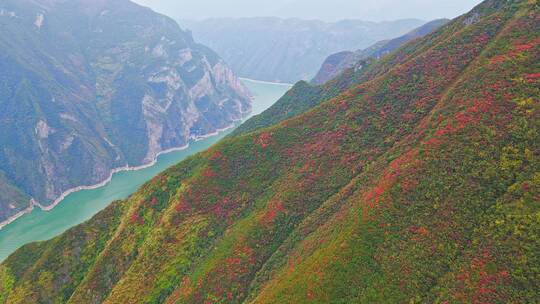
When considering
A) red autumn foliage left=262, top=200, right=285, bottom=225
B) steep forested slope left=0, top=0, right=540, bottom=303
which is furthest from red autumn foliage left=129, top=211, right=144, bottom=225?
red autumn foliage left=262, top=200, right=285, bottom=225

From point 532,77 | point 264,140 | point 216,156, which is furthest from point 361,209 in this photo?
point 216,156

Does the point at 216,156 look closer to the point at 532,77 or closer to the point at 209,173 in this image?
the point at 209,173

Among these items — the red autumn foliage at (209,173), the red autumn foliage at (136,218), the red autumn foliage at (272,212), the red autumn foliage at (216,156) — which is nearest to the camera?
the red autumn foliage at (272,212)

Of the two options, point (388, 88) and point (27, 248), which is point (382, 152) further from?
point (27, 248)

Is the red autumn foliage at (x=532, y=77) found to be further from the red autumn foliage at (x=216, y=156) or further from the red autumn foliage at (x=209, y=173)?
the red autumn foliage at (x=216, y=156)

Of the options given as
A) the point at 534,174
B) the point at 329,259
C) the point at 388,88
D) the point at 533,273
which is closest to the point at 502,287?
the point at 533,273

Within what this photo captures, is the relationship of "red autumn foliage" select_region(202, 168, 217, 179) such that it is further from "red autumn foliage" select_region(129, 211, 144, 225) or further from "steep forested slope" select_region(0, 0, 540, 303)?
"red autumn foliage" select_region(129, 211, 144, 225)

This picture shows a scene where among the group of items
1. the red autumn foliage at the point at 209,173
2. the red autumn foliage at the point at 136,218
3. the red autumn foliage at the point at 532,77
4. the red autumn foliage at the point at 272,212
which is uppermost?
the red autumn foliage at the point at 532,77

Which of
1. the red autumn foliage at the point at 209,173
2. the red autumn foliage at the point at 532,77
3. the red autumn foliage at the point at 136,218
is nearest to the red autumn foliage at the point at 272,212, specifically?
the red autumn foliage at the point at 209,173
